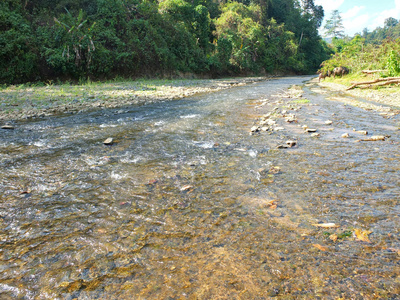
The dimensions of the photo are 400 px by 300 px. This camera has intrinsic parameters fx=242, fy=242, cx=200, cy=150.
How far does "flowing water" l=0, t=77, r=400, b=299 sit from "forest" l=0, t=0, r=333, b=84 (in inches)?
513

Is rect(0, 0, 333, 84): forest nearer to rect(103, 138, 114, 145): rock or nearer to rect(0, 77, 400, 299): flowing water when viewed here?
rect(0, 77, 400, 299): flowing water

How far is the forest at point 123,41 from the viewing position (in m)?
15.2

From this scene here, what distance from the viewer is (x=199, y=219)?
2.54m

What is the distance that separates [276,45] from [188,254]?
158 feet

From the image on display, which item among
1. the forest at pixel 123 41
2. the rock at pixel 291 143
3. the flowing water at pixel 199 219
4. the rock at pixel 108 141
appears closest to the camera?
the flowing water at pixel 199 219

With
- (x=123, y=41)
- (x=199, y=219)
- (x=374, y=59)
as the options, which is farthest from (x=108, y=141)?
(x=374, y=59)

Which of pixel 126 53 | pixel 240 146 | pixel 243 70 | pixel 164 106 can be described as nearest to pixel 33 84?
pixel 126 53

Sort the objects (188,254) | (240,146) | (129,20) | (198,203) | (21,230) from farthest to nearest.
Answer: (129,20)
(240,146)
(198,203)
(21,230)
(188,254)

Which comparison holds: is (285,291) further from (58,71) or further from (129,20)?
(129,20)

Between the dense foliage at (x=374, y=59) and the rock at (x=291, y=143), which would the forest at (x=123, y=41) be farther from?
the rock at (x=291, y=143)

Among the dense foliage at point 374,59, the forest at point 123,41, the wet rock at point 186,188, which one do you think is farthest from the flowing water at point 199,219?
the forest at point 123,41

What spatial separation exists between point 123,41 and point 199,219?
22197mm

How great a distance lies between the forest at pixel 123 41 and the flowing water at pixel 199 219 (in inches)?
513

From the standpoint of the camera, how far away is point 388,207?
2.65 m
